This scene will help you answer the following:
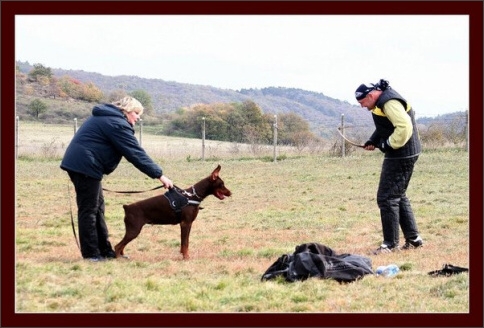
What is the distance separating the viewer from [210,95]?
309ft

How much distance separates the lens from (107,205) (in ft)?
48.8

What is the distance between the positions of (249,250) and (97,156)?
91.2 inches

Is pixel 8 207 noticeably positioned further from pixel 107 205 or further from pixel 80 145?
pixel 107 205

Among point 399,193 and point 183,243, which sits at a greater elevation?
point 399,193

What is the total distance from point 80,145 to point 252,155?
22556 mm

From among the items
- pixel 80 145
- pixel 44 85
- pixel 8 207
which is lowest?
pixel 8 207

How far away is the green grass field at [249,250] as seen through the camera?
5.90 m

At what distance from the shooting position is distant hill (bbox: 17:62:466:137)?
187 ft

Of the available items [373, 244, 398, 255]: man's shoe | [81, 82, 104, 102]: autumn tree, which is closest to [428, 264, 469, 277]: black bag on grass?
[373, 244, 398, 255]: man's shoe

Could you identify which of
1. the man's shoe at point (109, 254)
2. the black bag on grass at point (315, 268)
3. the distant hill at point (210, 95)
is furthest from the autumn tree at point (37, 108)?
the black bag on grass at point (315, 268)

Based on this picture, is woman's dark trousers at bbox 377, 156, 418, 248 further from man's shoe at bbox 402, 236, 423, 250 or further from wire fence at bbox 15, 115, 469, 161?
wire fence at bbox 15, 115, 469, 161

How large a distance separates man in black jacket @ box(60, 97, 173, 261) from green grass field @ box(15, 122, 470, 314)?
19.5 inches

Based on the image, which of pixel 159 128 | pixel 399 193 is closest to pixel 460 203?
pixel 399 193

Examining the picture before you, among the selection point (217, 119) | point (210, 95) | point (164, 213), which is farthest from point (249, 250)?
point (210, 95)
